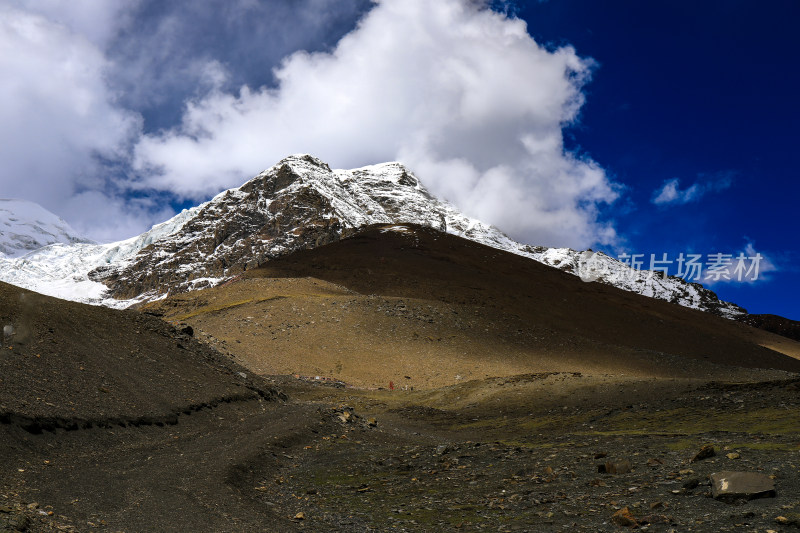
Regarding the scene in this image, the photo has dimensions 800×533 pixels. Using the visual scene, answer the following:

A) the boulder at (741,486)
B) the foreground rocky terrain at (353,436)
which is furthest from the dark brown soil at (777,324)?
the boulder at (741,486)

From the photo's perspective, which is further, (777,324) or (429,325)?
(777,324)

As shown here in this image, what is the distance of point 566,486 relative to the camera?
34.6 ft

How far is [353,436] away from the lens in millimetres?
20547

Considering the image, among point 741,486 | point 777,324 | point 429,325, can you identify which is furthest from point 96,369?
point 777,324

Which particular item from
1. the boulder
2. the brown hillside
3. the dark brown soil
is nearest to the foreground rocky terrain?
the boulder

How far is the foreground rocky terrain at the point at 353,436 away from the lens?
9266mm

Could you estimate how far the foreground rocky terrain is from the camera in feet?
30.4

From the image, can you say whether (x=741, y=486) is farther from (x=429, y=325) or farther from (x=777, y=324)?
(x=777, y=324)

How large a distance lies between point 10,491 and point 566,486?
1034cm

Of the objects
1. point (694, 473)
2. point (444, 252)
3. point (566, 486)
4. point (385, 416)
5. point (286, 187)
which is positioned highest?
point (286, 187)

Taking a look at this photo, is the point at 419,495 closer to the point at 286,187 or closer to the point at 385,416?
the point at 385,416

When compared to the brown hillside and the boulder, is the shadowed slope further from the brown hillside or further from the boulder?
the boulder

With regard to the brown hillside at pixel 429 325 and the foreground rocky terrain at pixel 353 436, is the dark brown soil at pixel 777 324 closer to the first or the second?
the brown hillside at pixel 429 325

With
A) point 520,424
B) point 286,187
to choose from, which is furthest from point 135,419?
point 286,187
